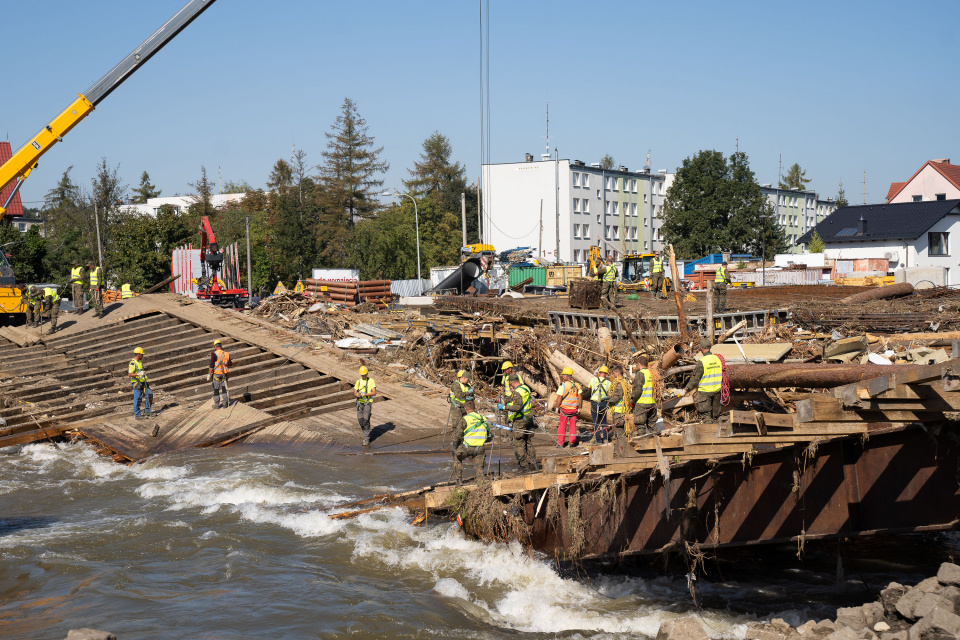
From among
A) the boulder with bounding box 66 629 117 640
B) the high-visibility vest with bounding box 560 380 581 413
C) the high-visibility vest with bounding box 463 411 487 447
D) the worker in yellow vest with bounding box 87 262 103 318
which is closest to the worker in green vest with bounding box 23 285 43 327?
the worker in yellow vest with bounding box 87 262 103 318

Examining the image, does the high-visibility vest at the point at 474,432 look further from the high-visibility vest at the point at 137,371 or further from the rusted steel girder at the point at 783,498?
the high-visibility vest at the point at 137,371

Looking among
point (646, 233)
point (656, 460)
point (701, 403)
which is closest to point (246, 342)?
point (701, 403)

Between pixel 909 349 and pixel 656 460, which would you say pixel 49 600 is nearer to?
pixel 656 460

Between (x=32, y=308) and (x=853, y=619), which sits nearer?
(x=853, y=619)

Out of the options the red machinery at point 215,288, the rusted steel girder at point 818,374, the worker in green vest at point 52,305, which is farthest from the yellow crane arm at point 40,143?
the rusted steel girder at point 818,374

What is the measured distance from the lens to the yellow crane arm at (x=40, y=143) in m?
23.0

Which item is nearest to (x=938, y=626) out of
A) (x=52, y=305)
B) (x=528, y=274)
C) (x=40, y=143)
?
(x=40, y=143)

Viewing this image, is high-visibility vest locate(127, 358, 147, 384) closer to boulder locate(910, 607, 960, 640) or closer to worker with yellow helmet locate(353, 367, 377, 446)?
worker with yellow helmet locate(353, 367, 377, 446)

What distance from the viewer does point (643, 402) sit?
13.5 metres

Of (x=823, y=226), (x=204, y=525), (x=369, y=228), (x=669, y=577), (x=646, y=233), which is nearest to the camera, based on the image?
(x=669, y=577)

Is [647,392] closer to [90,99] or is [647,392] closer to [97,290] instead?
[90,99]

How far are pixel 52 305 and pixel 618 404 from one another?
844 inches

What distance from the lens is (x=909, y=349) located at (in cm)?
1474

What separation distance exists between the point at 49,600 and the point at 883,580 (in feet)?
33.5
